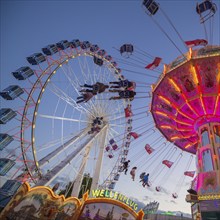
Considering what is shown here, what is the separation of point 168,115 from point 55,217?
41.8 feet

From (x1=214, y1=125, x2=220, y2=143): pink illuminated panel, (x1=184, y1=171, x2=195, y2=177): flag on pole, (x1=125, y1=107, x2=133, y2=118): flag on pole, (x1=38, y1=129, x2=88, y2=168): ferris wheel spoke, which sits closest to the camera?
(x1=38, y1=129, x2=88, y2=168): ferris wheel spoke

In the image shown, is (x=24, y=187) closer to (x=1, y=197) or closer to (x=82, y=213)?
(x=1, y=197)

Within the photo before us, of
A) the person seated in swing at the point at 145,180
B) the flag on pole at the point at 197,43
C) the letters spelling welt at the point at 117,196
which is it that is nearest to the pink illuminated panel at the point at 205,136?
the flag on pole at the point at 197,43

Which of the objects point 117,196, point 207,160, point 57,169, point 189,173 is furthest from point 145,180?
point 57,169

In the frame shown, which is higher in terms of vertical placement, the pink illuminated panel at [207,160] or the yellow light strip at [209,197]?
the pink illuminated panel at [207,160]

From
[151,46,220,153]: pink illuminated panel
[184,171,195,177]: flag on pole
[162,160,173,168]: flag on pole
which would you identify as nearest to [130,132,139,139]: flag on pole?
[162,160,173,168]: flag on pole

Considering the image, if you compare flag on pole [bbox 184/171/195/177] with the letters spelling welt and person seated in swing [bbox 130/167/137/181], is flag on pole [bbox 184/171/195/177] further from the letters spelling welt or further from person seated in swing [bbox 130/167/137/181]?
the letters spelling welt

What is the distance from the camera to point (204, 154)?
17.0 metres

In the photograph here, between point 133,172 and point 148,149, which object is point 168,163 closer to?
point 148,149

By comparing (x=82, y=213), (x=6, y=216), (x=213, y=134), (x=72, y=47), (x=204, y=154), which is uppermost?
(x=72, y=47)

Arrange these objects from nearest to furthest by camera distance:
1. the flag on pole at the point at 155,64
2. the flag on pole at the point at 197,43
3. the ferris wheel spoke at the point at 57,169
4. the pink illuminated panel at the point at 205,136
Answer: the ferris wheel spoke at the point at 57,169 → the flag on pole at the point at 197,43 → the pink illuminated panel at the point at 205,136 → the flag on pole at the point at 155,64

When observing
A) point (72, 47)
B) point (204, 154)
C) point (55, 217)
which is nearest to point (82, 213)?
point (55, 217)

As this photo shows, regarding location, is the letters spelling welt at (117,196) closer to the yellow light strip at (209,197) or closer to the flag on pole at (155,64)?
the yellow light strip at (209,197)

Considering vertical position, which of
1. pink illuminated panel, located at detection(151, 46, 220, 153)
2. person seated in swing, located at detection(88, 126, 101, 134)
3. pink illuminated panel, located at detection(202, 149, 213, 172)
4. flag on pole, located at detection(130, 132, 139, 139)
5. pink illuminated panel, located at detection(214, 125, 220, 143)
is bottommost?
pink illuminated panel, located at detection(202, 149, 213, 172)
